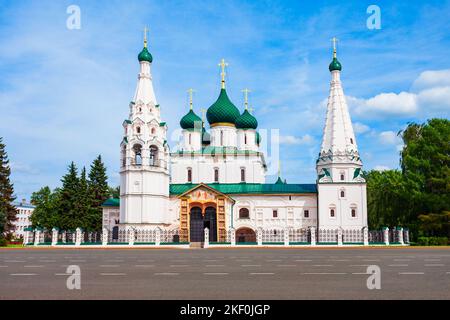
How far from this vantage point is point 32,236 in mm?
44375

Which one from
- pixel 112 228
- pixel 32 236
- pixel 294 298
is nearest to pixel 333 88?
pixel 112 228

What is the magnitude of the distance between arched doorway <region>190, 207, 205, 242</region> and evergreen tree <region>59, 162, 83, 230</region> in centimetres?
1295

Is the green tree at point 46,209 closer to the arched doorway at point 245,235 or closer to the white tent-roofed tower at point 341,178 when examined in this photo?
the arched doorway at point 245,235

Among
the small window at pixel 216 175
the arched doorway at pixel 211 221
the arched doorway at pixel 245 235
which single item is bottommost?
the arched doorway at pixel 245 235

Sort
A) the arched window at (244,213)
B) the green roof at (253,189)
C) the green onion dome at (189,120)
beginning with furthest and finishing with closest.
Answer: the green onion dome at (189,120) < the arched window at (244,213) < the green roof at (253,189)

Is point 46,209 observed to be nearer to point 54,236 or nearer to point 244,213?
point 54,236

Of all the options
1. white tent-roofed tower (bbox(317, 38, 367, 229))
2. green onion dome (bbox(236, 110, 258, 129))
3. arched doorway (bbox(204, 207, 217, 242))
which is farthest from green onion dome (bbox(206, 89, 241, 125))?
white tent-roofed tower (bbox(317, 38, 367, 229))

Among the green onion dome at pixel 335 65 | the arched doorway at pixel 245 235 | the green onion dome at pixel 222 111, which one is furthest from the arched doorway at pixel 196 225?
the green onion dome at pixel 335 65

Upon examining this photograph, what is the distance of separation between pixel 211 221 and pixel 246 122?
1373 cm

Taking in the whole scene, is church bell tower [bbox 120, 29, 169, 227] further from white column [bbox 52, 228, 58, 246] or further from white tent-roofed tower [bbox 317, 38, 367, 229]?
white tent-roofed tower [bbox 317, 38, 367, 229]

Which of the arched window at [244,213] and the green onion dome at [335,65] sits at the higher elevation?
the green onion dome at [335,65]

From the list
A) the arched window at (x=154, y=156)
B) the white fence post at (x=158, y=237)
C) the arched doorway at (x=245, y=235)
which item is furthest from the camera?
the arched doorway at (x=245, y=235)

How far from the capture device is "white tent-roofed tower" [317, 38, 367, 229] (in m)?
45.2

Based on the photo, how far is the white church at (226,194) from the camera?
44906 mm
